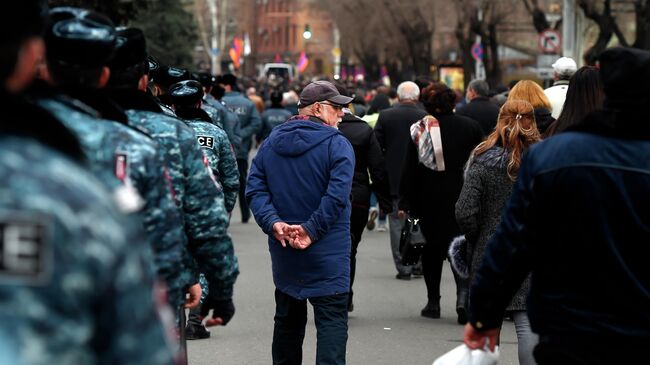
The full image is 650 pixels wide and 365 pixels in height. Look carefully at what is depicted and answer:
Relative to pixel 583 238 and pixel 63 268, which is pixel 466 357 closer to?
pixel 583 238

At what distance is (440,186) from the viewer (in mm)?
10602

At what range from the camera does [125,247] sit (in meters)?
2.25

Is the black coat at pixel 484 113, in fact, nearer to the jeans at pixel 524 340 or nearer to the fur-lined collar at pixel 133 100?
the jeans at pixel 524 340

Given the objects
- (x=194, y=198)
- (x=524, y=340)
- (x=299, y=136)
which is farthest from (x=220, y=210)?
(x=299, y=136)

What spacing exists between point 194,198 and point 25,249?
2741mm

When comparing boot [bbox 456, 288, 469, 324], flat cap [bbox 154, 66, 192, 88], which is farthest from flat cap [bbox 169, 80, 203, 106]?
boot [bbox 456, 288, 469, 324]

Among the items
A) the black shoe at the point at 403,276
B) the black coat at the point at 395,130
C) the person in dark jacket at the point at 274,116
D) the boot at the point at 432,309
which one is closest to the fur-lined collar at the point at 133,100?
the boot at the point at 432,309

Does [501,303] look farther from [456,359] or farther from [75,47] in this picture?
[75,47]

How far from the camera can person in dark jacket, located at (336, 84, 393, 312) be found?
10289mm

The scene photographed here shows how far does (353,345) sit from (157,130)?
197 inches

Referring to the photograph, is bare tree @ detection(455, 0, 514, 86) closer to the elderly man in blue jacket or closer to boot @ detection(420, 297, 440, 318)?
boot @ detection(420, 297, 440, 318)

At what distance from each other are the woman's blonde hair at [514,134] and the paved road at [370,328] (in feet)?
6.59

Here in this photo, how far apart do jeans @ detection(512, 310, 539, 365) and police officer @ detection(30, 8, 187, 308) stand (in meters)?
2.51

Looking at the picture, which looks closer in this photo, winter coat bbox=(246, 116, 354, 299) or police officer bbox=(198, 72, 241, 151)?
winter coat bbox=(246, 116, 354, 299)
